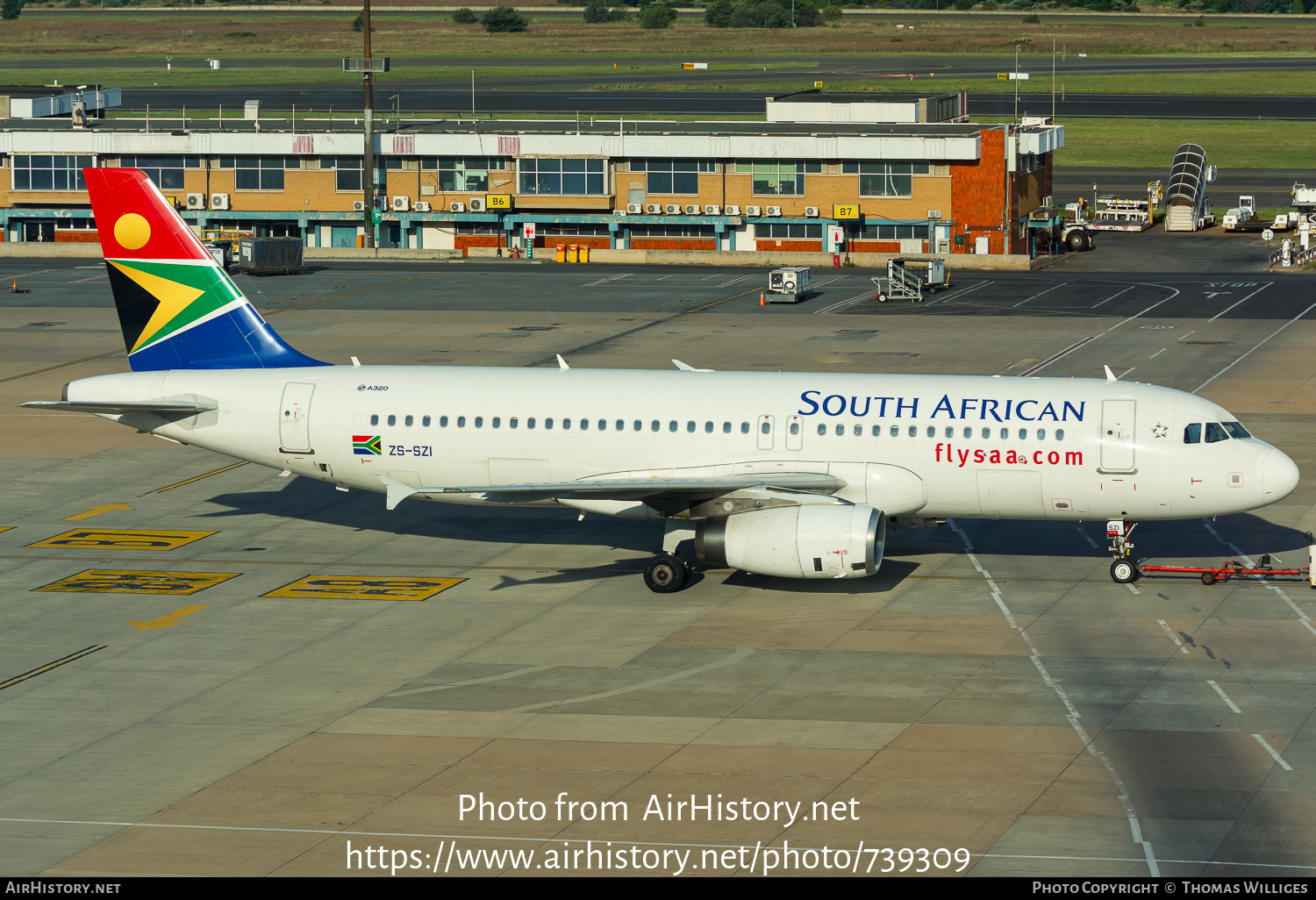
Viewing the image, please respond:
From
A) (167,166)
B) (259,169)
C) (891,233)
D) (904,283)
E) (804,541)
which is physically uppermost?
(167,166)

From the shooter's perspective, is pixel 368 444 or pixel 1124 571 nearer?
pixel 1124 571

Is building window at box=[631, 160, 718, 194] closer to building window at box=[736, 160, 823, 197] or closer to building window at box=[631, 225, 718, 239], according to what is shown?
building window at box=[631, 225, 718, 239]

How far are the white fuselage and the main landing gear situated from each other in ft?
1.70

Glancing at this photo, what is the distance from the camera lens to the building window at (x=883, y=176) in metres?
113

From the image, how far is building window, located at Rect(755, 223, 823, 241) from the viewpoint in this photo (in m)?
116

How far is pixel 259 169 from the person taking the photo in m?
121

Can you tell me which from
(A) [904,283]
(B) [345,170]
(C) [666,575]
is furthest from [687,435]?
(B) [345,170]

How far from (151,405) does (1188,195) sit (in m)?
97.2

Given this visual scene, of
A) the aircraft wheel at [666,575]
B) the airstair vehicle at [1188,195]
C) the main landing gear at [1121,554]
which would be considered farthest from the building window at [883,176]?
the aircraft wheel at [666,575]

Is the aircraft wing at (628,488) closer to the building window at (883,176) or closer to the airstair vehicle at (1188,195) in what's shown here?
the building window at (883,176)

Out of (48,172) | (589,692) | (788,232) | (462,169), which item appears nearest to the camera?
(589,692)

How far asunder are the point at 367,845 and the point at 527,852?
252 cm

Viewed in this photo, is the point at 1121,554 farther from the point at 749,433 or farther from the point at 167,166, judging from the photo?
the point at 167,166

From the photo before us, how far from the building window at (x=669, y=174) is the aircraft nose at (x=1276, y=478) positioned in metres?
82.2
